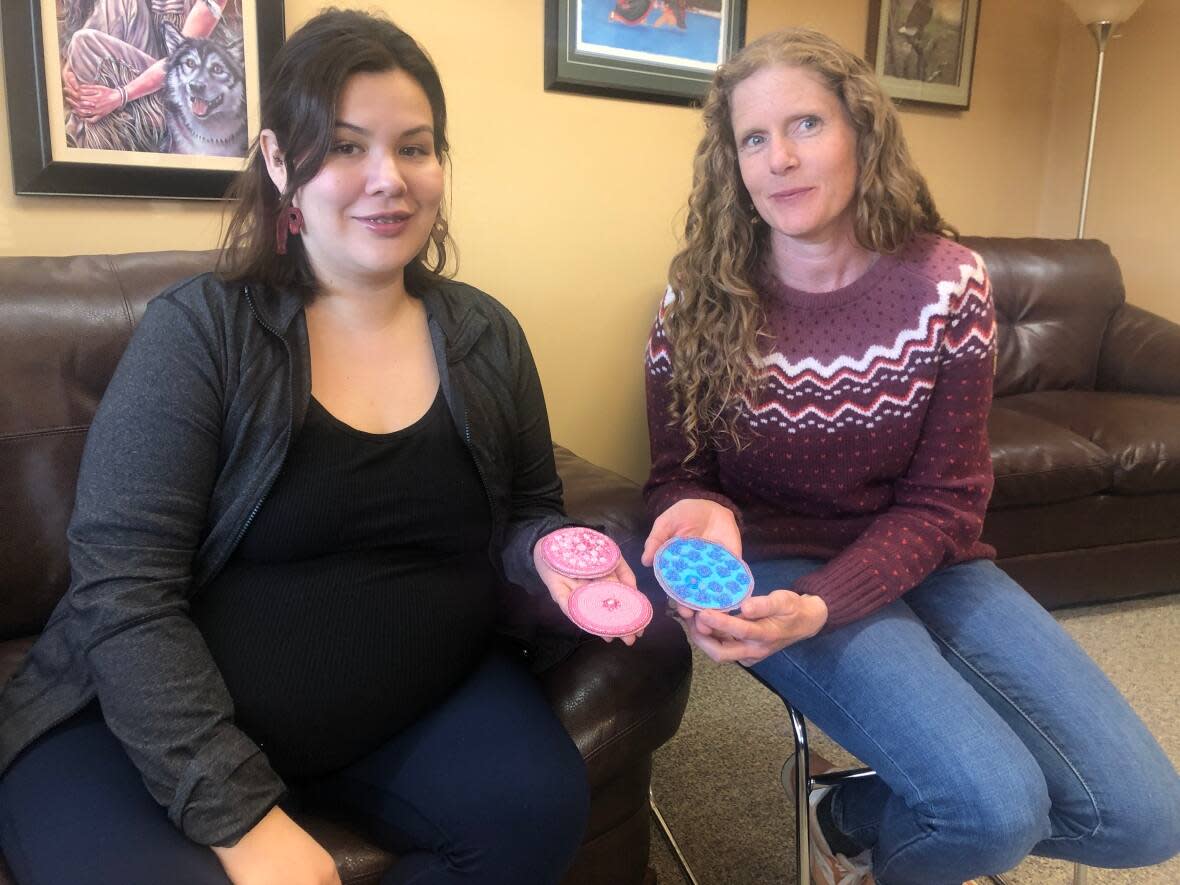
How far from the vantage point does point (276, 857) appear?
84cm

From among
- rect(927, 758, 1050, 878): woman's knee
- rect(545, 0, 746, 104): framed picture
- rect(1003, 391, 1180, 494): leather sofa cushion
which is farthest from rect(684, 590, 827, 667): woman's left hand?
rect(1003, 391, 1180, 494): leather sofa cushion

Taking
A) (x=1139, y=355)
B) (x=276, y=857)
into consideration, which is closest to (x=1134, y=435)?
(x=1139, y=355)

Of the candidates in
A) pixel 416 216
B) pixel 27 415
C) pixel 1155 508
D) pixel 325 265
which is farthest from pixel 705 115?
pixel 1155 508

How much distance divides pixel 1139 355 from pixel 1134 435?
1.89 ft

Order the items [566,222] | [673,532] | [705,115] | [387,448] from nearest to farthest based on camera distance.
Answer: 1. [387,448]
2. [673,532]
3. [705,115]
4. [566,222]

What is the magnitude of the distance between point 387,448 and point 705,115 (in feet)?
2.47

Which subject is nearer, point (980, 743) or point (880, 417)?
point (980, 743)

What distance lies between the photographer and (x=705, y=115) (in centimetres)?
135

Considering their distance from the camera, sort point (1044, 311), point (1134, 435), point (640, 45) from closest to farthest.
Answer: point (640, 45), point (1134, 435), point (1044, 311)

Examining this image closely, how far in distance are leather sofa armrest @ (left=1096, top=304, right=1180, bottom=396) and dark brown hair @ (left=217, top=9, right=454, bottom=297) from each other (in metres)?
2.51

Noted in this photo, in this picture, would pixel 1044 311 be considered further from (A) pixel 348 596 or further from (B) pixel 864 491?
(A) pixel 348 596

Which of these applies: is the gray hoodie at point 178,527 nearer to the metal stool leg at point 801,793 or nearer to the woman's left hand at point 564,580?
the woman's left hand at point 564,580

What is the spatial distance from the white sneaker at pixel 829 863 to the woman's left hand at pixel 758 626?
288 millimetres

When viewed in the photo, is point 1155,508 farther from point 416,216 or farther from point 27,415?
point 27,415
